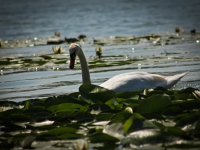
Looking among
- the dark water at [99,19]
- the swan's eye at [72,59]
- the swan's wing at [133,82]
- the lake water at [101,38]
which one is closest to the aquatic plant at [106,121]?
the swan's wing at [133,82]

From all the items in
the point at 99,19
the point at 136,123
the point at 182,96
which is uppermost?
the point at 99,19

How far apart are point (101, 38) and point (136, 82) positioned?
9.75m

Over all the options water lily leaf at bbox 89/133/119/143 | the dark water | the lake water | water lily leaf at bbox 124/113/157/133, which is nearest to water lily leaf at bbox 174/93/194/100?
water lily leaf at bbox 124/113/157/133

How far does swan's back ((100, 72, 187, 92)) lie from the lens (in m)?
7.66

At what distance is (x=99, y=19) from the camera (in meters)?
24.6

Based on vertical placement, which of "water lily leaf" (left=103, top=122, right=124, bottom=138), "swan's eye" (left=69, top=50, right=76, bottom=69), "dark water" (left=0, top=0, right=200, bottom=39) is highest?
"dark water" (left=0, top=0, right=200, bottom=39)

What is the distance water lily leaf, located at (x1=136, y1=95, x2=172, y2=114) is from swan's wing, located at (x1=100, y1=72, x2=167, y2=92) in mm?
1746

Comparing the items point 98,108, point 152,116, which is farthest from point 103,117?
point 152,116

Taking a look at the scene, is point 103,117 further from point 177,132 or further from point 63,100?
point 177,132

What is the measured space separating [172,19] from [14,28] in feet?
23.4

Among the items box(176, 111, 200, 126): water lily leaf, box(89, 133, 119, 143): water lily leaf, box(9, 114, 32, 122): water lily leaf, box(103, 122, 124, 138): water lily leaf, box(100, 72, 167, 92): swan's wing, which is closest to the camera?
box(89, 133, 119, 143): water lily leaf

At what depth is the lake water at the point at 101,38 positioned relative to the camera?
10164mm

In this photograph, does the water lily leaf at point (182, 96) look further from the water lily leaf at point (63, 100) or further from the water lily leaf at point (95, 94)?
the water lily leaf at point (63, 100)

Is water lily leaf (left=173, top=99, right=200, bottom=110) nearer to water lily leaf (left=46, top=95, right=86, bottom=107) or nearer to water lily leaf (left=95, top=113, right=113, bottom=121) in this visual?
water lily leaf (left=95, top=113, right=113, bottom=121)
